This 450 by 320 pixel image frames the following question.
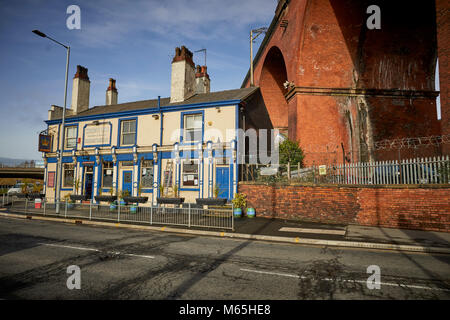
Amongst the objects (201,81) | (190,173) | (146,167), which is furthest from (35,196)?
(201,81)

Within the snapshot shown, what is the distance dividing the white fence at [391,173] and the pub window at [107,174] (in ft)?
45.9

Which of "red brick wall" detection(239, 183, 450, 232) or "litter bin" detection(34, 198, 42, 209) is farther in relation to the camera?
"litter bin" detection(34, 198, 42, 209)

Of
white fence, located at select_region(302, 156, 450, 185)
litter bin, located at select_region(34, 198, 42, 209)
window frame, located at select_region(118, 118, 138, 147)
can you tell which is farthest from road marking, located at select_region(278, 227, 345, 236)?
litter bin, located at select_region(34, 198, 42, 209)

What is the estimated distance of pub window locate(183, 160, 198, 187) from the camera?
53.3 ft

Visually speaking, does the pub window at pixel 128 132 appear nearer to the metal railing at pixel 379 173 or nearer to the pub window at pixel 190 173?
the pub window at pixel 190 173

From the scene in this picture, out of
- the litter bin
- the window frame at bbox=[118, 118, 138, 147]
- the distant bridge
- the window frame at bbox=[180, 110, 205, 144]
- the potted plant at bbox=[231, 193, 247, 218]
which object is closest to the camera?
the potted plant at bbox=[231, 193, 247, 218]

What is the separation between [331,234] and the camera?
30.5 feet

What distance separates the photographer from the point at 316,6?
692 inches

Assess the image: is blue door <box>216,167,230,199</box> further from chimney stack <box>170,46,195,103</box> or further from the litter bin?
the litter bin

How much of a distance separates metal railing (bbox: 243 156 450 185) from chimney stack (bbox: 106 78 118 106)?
60.9ft

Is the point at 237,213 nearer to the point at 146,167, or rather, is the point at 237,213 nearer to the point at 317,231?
the point at 317,231

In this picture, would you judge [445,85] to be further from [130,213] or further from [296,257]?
[130,213]

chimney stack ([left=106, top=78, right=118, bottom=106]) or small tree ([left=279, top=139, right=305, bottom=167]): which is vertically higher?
chimney stack ([left=106, top=78, right=118, bottom=106])

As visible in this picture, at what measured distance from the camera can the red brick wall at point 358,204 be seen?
971 centimetres
